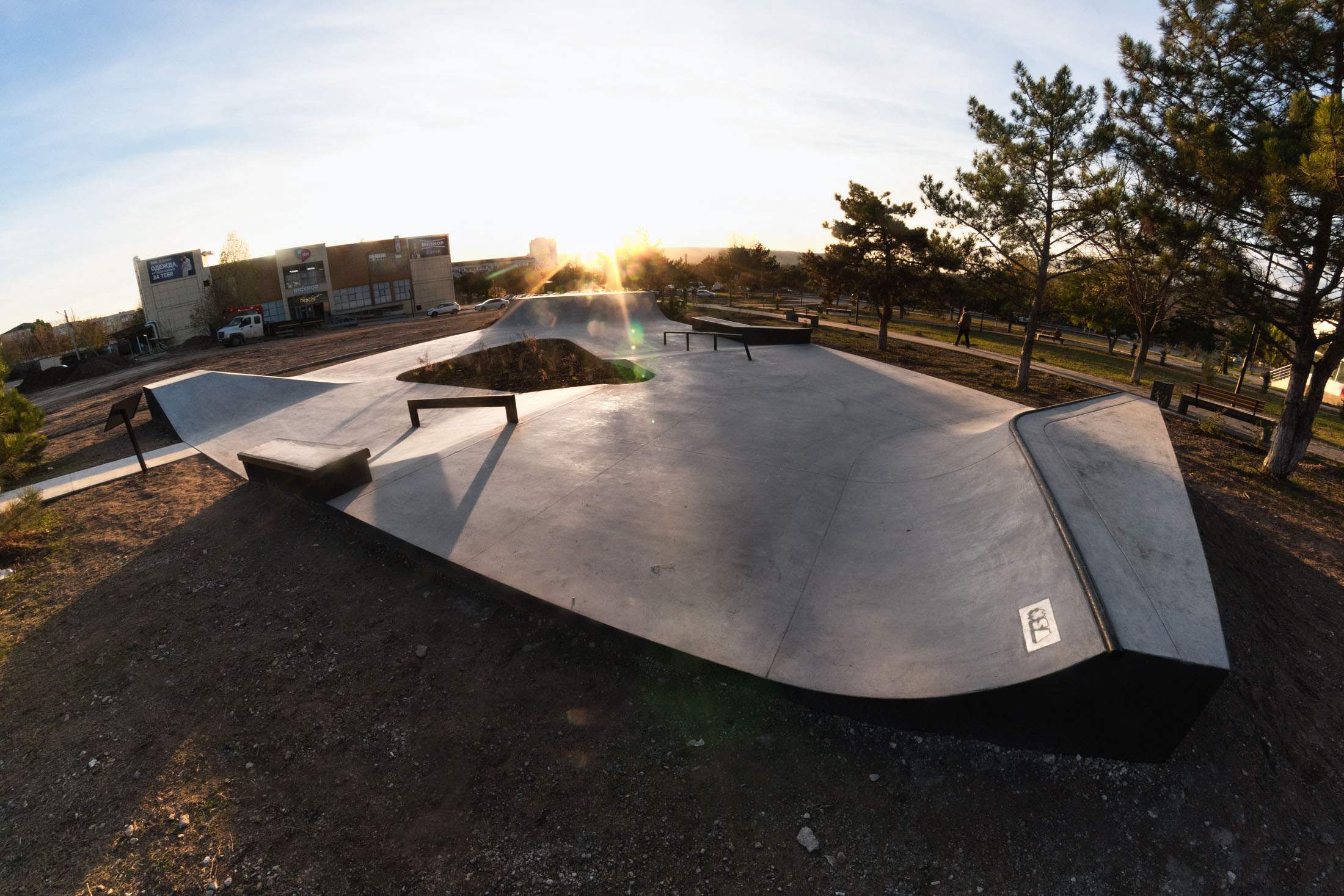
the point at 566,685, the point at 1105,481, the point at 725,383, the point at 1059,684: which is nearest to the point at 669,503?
the point at 566,685

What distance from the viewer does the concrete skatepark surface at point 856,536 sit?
3535 mm

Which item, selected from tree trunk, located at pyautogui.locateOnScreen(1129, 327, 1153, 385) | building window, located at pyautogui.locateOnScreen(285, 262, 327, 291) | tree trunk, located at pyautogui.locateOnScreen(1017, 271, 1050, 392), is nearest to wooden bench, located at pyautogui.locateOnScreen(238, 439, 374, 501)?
tree trunk, located at pyautogui.locateOnScreen(1017, 271, 1050, 392)

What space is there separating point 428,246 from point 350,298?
387 inches

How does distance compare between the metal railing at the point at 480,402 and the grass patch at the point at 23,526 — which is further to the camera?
the metal railing at the point at 480,402

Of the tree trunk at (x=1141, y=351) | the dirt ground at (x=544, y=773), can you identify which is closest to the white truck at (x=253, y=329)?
the dirt ground at (x=544, y=773)

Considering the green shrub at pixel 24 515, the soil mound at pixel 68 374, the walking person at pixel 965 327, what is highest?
the walking person at pixel 965 327

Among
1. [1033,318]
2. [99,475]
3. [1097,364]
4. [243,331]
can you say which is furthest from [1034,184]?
[243,331]

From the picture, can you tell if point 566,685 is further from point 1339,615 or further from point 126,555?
point 1339,615

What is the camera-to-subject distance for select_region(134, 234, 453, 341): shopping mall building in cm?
5266

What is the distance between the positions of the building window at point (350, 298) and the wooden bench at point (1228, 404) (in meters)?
63.5

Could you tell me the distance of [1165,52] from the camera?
9.12m

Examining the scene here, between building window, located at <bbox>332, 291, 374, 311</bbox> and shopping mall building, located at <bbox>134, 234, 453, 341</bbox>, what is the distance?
6 cm

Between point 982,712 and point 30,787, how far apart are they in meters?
6.28

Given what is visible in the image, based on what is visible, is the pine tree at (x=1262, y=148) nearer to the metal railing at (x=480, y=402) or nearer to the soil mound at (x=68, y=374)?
the metal railing at (x=480, y=402)
